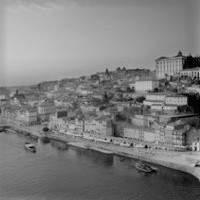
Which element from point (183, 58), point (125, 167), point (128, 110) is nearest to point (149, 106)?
point (128, 110)

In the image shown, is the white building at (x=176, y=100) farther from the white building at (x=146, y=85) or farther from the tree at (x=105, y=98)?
the tree at (x=105, y=98)

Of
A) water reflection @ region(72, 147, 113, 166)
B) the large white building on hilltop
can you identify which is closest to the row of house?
water reflection @ region(72, 147, 113, 166)

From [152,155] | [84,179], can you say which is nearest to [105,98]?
[152,155]

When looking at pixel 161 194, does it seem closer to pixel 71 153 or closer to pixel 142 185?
pixel 142 185

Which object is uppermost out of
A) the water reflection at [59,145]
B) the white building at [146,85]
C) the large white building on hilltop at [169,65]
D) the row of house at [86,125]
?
the large white building on hilltop at [169,65]

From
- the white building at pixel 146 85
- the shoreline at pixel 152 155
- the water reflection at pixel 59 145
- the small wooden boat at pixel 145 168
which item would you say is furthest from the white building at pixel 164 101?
the small wooden boat at pixel 145 168

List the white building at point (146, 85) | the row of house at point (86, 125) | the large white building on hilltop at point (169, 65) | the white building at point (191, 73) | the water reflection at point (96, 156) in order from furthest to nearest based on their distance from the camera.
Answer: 1. the large white building on hilltop at point (169, 65)
2. the white building at point (146, 85)
3. the white building at point (191, 73)
4. the row of house at point (86, 125)
5. the water reflection at point (96, 156)

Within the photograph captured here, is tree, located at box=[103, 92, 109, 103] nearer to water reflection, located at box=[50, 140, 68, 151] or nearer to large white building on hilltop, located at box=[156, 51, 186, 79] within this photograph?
large white building on hilltop, located at box=[156, 51, 186, 79]
